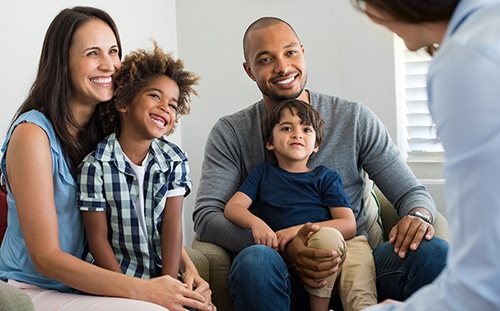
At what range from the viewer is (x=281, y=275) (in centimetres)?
199

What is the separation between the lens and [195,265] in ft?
6.89

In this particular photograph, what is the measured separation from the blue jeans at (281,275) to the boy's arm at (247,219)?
0.22 feet

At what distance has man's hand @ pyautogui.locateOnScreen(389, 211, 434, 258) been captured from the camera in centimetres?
203

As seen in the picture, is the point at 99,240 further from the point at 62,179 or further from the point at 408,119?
the point at 408,119

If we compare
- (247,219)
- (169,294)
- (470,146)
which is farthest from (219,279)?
(470,146)

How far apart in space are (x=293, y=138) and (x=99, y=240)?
2.36ft

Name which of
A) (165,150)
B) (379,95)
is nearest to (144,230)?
(165,150)

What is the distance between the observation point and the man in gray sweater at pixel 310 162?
2.09 metres

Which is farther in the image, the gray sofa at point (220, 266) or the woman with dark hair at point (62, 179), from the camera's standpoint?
the gray sofa at point (220, 266)

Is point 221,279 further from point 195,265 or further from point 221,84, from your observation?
point 221,84

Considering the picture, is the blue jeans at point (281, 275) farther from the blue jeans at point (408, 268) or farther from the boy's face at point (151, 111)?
the boy's face at point (151, 111)

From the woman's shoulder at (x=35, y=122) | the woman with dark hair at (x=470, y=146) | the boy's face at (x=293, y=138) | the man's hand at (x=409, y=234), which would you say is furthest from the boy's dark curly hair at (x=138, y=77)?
the woman with dark hair at (x=470, y=146)

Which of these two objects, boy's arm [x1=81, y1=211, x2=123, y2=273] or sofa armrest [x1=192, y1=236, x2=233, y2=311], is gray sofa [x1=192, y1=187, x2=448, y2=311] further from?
boy's arm [x1=81, y1=211, x2=123, y2=273]

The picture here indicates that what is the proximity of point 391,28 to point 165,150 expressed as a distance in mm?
1149
